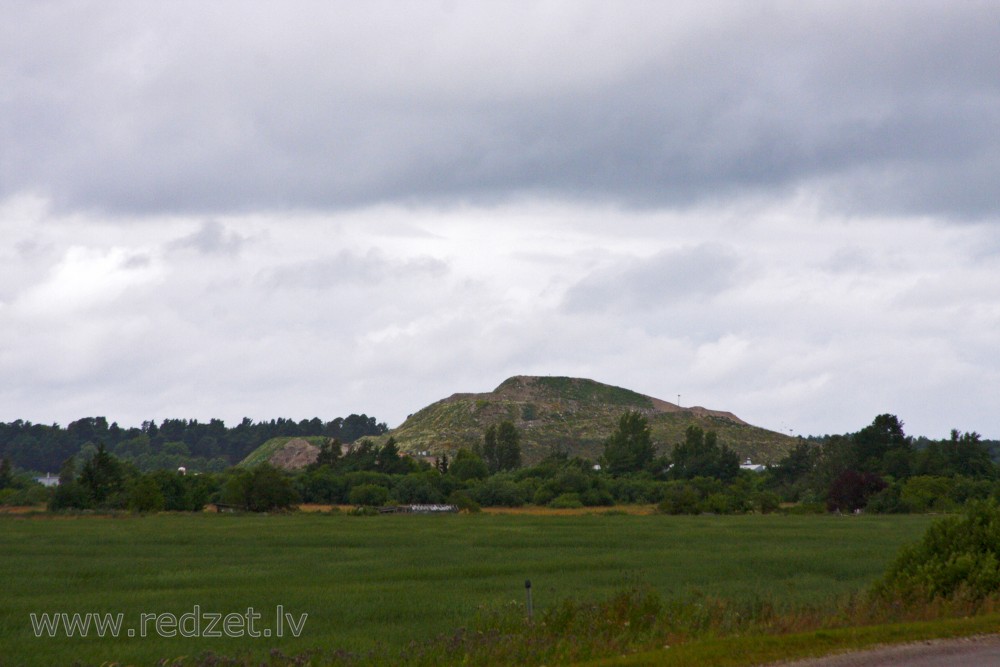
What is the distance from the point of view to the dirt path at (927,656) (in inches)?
600

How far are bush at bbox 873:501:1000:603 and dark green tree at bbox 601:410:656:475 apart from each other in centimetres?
13935

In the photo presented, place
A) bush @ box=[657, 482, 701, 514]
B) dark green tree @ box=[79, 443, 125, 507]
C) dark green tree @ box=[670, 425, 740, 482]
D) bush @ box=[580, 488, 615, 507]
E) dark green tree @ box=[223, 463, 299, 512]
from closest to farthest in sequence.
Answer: bush @ box=[657, 482, 701, 514] < dark green tree @ box=[223, 463, 299, 512] < dark green tree @ box=[79, 443, 125, 507] < bush @ box=[580, 488, 615, 507] < dark green tree @ box=[670, 425, 740, 482]

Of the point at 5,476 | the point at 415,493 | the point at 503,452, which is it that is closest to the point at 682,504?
the point at 415,493

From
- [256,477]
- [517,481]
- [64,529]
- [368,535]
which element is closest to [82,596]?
[368,535]

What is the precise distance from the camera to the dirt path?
15.2m

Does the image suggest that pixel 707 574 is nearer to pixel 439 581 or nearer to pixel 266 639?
pixel 439 581

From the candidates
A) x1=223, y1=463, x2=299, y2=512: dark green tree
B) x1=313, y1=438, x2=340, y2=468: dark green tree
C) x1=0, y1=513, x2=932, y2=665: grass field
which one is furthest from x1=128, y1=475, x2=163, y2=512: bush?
x1=313, y1=438, x2=340, y2=468: dark green tree

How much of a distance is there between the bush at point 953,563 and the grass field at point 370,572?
7.13 ft

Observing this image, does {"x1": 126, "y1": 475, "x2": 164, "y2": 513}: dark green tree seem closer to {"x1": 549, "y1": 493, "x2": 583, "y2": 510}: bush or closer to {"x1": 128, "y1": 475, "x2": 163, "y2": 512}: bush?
{"x1": 128, "y1": 475, "x2": 163, "y2": 512}: bush

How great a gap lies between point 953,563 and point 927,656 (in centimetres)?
630

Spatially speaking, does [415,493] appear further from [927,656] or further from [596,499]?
[927,656]

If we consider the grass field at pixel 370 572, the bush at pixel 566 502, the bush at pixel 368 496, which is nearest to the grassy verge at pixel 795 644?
the grass field at pixel 370 572

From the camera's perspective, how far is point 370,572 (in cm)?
3938

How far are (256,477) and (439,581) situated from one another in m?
78.0
